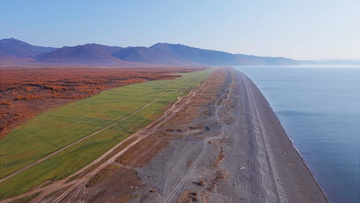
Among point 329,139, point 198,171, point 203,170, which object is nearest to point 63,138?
point 198,171

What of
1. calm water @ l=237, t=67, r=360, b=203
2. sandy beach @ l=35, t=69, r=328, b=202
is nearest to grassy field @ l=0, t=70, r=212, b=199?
sandy beach @ l=35, t=69, r=328, b=202

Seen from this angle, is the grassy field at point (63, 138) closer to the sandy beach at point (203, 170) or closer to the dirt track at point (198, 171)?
the dirt track at point (198, 171)

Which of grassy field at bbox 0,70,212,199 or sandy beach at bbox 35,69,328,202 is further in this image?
grassy field at bbox 0,70,212,199

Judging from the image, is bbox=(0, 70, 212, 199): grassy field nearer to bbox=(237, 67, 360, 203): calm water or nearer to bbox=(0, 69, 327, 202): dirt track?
bbox=(0, 69, 327, 202): dirt track

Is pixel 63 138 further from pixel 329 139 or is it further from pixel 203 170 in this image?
pixel 329 139

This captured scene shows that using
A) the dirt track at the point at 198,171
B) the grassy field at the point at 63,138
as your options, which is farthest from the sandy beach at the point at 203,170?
the grassy field at the point at 63,138

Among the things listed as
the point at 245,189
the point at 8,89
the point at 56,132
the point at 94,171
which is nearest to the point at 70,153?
the point at 94,171
